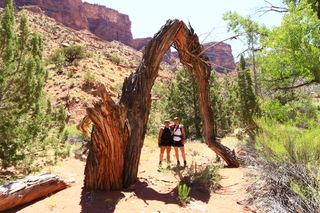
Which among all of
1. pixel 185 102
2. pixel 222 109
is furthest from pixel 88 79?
pixel 222 109

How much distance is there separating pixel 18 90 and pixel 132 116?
3.41 metres

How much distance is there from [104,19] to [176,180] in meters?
108

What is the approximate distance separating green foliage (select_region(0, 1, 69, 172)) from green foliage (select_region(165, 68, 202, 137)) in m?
11.2

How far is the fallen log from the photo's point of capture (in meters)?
3.21

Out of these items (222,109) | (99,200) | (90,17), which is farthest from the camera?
(90,17)

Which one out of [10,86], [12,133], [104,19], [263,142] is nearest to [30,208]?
[12,133]

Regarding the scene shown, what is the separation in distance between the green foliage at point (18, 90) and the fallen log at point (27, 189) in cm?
207

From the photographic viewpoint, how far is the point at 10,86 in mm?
5336

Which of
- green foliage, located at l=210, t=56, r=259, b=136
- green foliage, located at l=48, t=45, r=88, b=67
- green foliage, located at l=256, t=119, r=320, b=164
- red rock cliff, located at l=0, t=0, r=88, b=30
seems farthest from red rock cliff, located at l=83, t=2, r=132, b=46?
green foliage, located at l=256, t=119, r=320, b=164

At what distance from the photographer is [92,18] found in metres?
96.4

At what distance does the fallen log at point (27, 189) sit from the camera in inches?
127

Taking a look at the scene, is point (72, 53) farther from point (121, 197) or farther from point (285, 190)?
point (285, 190)

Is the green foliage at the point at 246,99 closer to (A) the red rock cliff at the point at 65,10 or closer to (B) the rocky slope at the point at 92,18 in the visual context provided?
(B) the rocky slope at the point at 92,18

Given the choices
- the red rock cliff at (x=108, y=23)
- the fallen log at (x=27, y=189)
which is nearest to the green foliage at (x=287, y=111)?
the fallen log at (x=27, y=189)
